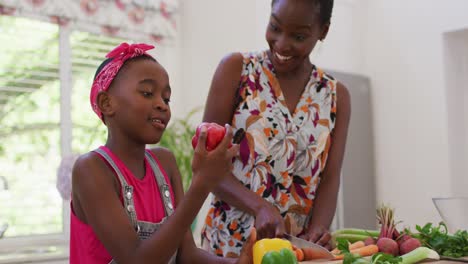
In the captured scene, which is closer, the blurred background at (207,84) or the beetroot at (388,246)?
the beetroot at (388,246)

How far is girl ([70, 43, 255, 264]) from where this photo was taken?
3.92 ft

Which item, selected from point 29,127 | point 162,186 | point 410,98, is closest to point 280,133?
point 162,186

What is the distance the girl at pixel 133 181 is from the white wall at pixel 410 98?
10.9ft

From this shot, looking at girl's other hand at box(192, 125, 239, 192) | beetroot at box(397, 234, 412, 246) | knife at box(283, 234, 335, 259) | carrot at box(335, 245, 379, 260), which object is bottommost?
carrot at box(335, 245, 379, 260)

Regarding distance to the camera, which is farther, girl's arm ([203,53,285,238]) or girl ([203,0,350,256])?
girl ([203,0,350,256])

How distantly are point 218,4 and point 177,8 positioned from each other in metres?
0.35

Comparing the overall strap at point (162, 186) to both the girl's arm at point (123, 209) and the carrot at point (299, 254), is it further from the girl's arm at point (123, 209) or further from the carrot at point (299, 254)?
the carrot at point (299, 254)

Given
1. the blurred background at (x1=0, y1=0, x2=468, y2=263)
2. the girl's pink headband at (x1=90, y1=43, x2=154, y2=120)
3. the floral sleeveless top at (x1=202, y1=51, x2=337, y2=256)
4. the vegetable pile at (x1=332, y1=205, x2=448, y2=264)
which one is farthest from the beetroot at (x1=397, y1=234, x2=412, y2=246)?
the blurred background at (x1=0, y1=0, x2=468, y2=263)

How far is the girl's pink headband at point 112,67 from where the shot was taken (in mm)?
1349

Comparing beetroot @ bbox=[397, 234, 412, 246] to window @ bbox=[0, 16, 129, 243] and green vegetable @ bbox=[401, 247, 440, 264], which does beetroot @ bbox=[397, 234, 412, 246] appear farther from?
window @ bbox=[0, 16, 129, 243]

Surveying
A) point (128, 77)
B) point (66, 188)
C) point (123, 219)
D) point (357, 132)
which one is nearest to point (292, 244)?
point (123, 219)

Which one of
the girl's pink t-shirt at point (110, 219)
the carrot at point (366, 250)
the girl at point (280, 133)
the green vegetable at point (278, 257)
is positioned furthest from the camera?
the girl at point (280, 133)

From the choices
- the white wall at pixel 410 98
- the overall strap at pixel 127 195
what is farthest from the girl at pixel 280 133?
the white wall at pixel 410 98

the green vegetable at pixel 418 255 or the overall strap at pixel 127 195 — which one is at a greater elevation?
the overall strap at pixel 127 195
